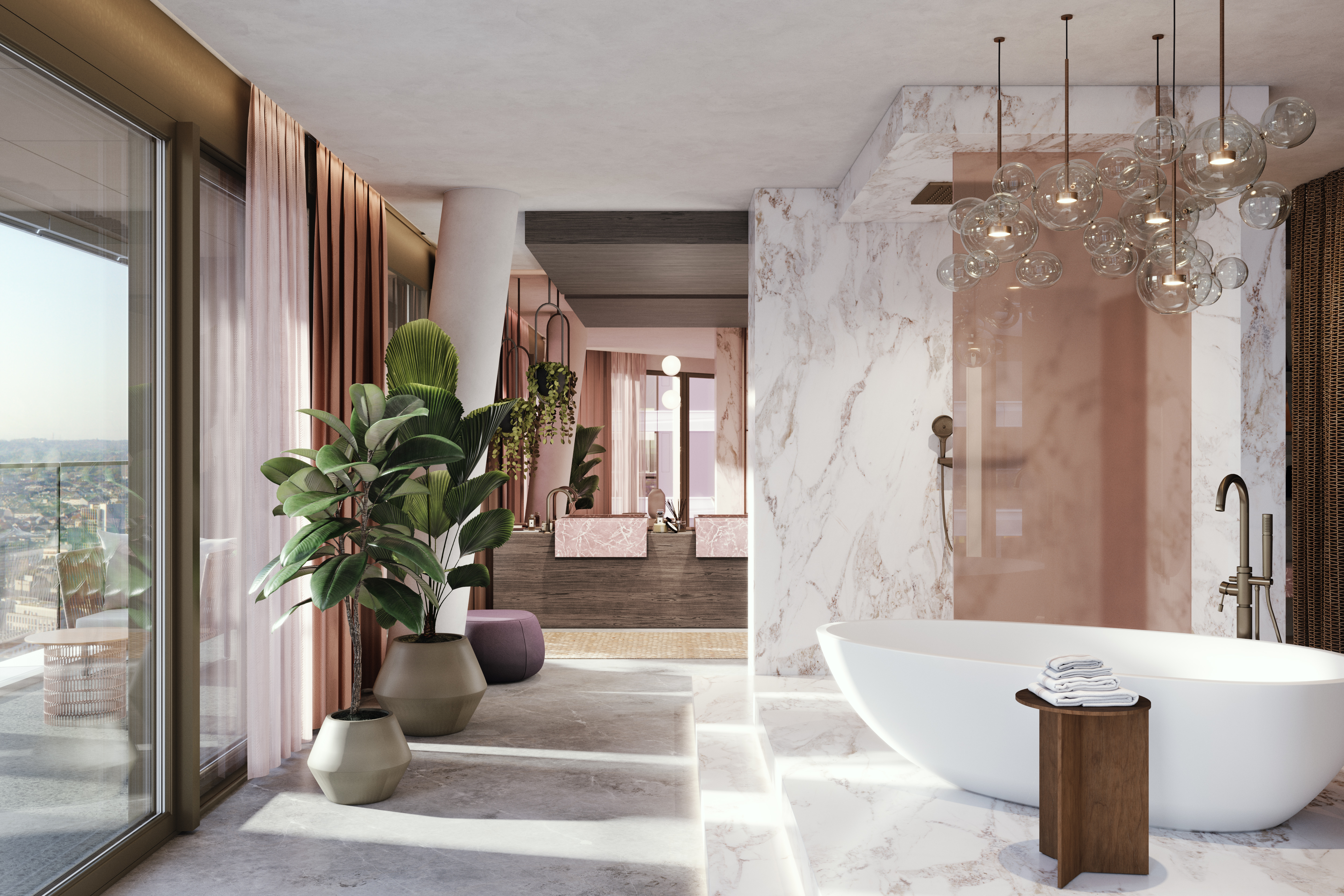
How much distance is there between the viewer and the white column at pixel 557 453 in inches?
353

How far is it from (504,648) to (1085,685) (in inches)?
133

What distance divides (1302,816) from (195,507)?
3451 mm

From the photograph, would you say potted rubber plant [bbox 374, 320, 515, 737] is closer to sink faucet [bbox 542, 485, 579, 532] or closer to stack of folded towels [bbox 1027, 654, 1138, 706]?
sink faucet [bbox 542, 485, 579, 532]

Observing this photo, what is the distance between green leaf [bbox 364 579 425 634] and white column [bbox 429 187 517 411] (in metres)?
1.60

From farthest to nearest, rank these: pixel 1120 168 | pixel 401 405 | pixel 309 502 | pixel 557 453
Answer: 1. pixel 557 453
2. pixel 401 405
3. pixel 309 502
4. pixel 1120 168

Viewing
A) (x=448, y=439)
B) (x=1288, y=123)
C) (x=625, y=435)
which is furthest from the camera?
(x=625, y=435)

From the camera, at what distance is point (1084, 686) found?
2.27 metres

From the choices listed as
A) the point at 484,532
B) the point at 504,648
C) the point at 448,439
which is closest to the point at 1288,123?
the point at 448,439

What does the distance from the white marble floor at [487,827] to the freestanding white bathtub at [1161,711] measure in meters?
0.80

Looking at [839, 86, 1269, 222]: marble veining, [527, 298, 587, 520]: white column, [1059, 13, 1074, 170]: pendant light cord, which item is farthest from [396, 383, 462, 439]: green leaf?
[527, 298, 587, 520]: white column

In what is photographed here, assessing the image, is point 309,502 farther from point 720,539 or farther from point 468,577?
point 720,539

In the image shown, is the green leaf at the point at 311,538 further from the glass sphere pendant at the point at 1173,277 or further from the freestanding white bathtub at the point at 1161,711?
the glass sphere pendant at the point at 1173,277

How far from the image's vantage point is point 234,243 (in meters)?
3.40

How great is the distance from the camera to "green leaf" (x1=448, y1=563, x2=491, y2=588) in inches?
162
